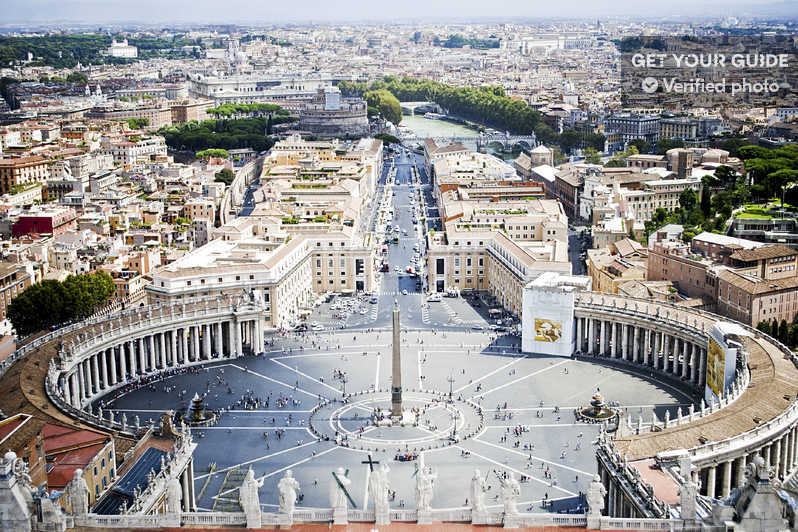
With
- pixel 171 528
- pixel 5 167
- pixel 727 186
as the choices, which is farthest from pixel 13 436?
pixel 5 167

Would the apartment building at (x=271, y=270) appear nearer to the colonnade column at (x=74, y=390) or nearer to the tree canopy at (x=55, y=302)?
the tree canopy at (x=55, y=302)

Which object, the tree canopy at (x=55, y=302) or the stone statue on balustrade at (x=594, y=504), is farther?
the tree canopy at (x=55, y=302)

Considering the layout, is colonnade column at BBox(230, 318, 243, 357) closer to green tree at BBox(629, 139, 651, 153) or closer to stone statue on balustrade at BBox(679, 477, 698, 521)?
stone statue on balustrade at BBox(679, 477, 698, 521)

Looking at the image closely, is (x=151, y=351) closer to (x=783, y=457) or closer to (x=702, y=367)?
(x=702, y=367)

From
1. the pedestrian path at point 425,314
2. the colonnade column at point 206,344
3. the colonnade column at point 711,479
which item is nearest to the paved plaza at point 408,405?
the colonnade column at point 206,344

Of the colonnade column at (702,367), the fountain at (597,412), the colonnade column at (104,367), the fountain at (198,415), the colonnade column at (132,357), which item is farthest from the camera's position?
the colonnade column at (132,357)

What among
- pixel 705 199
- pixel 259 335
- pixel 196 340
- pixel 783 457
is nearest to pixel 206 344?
pixel 196 340

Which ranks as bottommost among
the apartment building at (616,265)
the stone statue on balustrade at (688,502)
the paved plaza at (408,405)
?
the paved plaza at (408,405)
